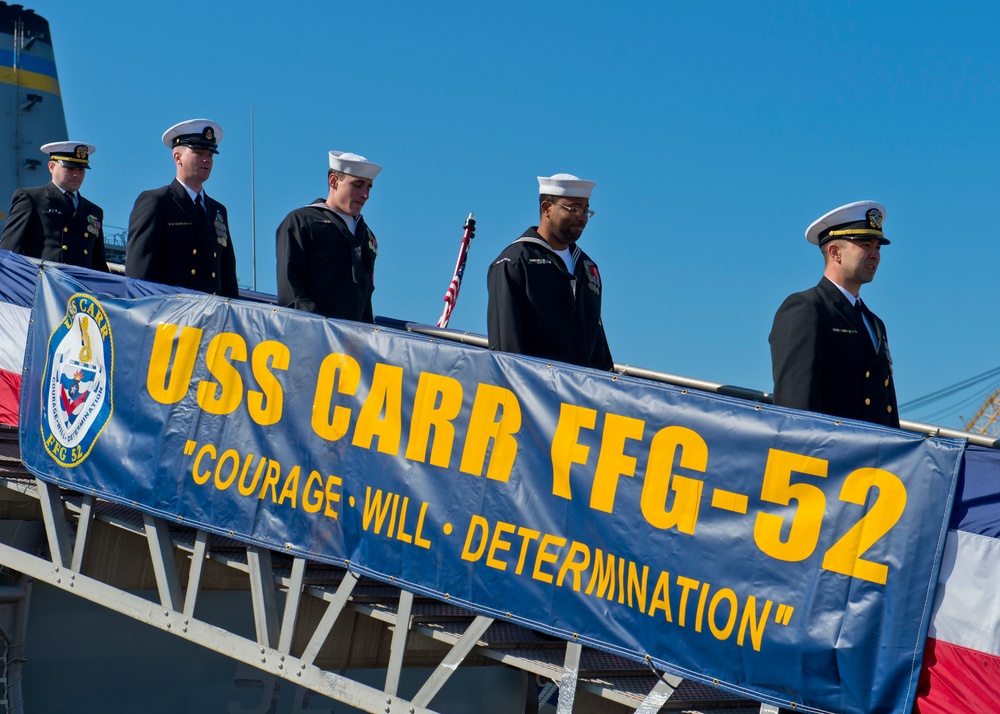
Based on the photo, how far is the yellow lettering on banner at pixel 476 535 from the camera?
4.60 m

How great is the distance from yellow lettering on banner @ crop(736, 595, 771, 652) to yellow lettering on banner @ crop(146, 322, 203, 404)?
2943 mm

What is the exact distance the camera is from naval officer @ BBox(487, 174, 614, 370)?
521 centimetres

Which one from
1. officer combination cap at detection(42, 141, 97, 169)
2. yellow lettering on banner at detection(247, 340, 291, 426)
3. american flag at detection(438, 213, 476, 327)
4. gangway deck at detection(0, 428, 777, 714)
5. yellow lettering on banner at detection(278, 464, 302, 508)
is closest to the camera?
gangway deck at detection(0, 428, 777, 714)

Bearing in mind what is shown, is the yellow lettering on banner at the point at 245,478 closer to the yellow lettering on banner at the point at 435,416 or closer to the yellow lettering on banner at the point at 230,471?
the yellow lettering on banner at the point at 230,471

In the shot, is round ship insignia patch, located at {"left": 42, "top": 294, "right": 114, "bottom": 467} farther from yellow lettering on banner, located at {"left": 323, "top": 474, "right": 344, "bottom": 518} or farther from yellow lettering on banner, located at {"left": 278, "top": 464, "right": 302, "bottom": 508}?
yellow lettering on banner, located at {"left": 323, "top": 474, "right": 344, "bottom": 518}

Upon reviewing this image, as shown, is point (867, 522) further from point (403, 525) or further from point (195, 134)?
point (195, 134)

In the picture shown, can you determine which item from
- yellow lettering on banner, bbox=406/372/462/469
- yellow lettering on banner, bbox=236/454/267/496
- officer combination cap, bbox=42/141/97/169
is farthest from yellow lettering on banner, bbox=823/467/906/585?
officer combination cap, bbox=42/141/97/169

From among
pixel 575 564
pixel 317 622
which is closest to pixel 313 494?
pixel 317 622

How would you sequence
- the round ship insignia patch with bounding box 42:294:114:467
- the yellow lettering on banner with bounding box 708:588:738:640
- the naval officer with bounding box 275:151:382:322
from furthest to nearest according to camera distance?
the naval officer with bounding box 275:151:382:322, the round ship insignia patch with bounding box 42:294:114:467, the yellow lettering on banner with bounding box 708:588:738:640

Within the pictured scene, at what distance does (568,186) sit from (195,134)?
9.06 ft

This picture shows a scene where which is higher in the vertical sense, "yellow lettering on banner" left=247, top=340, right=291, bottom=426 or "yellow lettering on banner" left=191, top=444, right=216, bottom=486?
"yellow lettering on banner" left=247, top=340, right=291, bottom=426

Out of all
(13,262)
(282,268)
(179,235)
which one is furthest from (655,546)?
(13,262)

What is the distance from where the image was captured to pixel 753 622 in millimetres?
3922

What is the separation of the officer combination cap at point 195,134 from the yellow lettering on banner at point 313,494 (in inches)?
109
